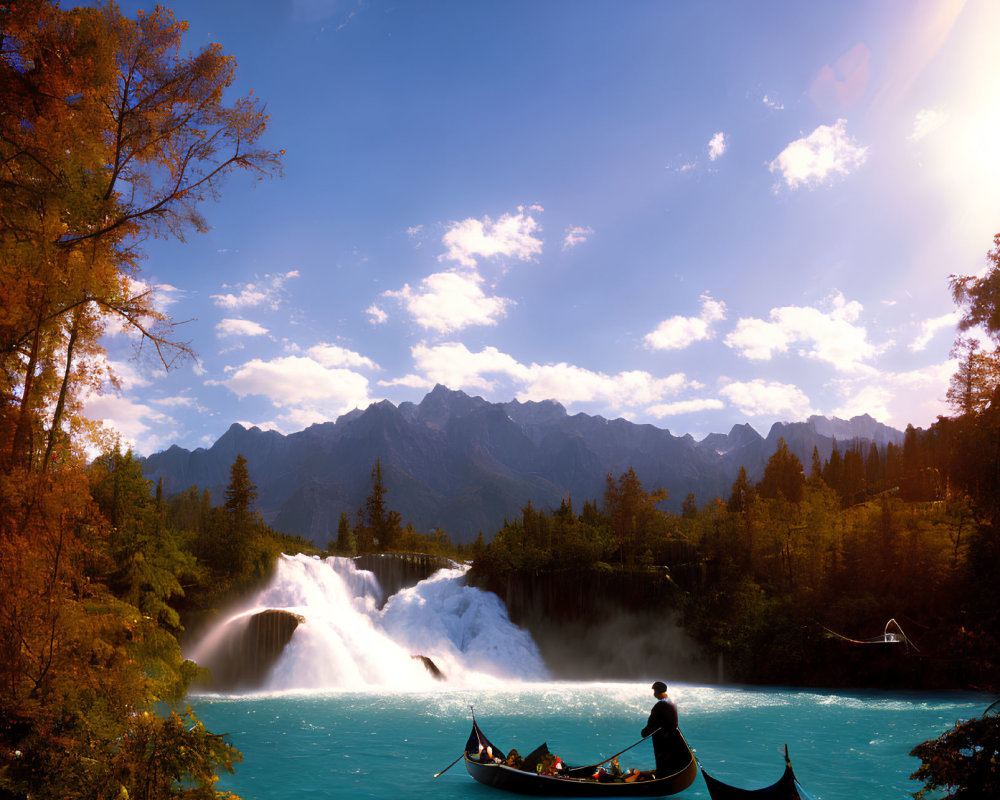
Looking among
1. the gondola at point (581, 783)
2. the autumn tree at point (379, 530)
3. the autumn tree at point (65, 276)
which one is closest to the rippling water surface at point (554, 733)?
the gondola at point (581, 783)

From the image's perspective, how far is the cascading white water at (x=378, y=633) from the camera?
103 feet

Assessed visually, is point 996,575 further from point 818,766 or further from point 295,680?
point 295,680

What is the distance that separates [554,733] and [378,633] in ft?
58.0

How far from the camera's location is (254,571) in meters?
39.8

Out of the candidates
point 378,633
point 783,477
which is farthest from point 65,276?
point 783,477

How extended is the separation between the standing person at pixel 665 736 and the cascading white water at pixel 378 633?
20.4 meters

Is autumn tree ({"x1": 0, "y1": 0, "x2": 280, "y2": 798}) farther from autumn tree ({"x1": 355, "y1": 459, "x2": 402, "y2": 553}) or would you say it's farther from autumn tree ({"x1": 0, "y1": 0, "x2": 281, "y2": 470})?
autumn tree ({"x1": 355, "y1": 459, "x2": 402, "y2": 553})

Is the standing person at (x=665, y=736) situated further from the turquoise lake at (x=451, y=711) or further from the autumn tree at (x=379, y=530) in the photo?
Answer: the autumn tree at (x=379, y=530)

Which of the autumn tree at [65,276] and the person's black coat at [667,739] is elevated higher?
the autumn tree at [65,276]

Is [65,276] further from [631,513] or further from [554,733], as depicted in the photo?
[631,513]

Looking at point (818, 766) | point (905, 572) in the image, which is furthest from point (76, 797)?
point (905, 572)

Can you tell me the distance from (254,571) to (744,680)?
3182 centimetres

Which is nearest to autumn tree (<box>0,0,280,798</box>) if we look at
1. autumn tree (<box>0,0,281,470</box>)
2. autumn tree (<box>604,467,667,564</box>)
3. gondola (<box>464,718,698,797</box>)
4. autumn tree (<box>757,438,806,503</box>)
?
autumn tree (<box>0,0,281,470</box>)

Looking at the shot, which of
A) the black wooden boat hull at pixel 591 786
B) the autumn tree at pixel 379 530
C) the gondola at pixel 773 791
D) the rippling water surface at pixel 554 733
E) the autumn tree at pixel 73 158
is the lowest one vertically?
the rippling water surface at pixel 554 733
